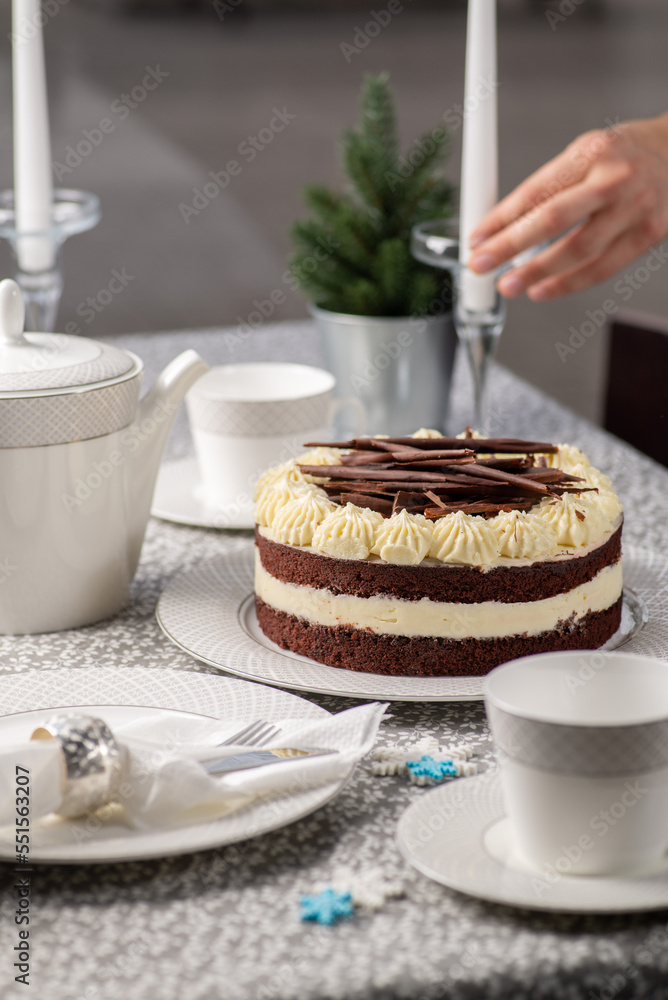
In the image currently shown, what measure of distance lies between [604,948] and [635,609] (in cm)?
56

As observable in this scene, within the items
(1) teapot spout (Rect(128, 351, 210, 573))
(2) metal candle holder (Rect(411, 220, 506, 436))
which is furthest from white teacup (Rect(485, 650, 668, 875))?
(2) metal candle holder (Rect(411, 220, 506, 436))

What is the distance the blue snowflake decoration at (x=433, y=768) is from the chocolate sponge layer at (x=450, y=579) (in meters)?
0.18

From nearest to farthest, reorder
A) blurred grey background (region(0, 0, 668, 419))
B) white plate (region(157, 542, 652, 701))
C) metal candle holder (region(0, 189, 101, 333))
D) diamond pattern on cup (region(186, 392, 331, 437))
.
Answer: white plate (region(157, 542, 652, 701)), diamond pattern on cup (region(186, 392, 331, 437)), metal candle holder (region(0, 189, 101, 333)), blurred grey background (region(0, 0, 668, 419))

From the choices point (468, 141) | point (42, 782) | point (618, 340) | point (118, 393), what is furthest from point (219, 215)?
point (42, 782)

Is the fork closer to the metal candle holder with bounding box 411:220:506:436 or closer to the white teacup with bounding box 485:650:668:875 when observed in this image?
the white teacup with bounding box 485:650:668:875

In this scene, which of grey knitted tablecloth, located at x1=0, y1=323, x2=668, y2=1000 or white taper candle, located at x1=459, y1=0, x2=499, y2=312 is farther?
white taper candle, located at x1=459, y1=0, x2=499, y2=312

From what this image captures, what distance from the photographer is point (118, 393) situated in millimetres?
1150

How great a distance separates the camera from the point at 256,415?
1.45 m

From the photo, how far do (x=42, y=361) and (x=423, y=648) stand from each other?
451 mm

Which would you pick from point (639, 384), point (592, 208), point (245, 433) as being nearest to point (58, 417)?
point (245, 433)

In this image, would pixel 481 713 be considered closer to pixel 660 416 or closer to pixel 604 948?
pixel 604 948

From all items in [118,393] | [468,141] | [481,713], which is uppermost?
[468,141]

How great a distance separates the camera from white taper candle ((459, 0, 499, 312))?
1.55 metres

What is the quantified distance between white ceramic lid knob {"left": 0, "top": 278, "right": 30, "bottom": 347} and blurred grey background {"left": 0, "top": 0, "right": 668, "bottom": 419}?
3010mm
